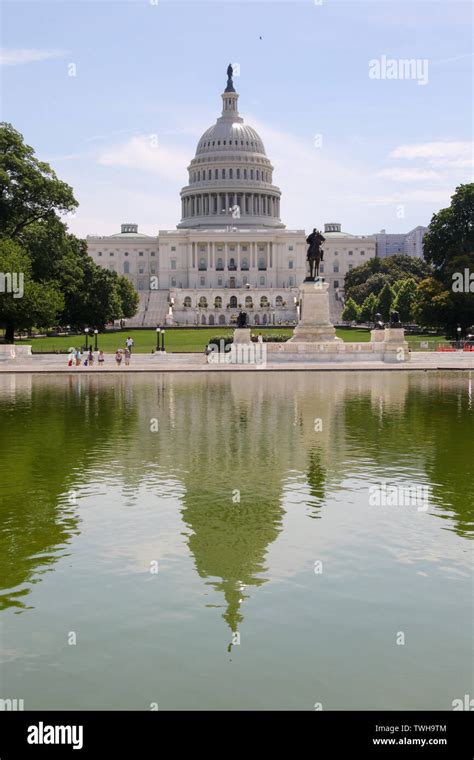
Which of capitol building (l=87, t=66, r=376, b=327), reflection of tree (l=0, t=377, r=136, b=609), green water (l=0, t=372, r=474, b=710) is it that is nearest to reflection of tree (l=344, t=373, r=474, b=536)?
green water (l=0, t=372, r=474, b=710)

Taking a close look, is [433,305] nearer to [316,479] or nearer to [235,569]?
[316,479]

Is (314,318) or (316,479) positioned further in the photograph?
(314,318)

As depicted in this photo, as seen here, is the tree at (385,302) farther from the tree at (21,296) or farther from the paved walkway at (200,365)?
the tree at (21,296)

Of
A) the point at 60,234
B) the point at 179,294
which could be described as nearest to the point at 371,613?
the point at 60,234

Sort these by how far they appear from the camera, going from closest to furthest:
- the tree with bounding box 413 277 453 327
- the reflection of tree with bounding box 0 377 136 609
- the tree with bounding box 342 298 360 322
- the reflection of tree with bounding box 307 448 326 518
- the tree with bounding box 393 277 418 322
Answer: the reflection of tree with bounding box 0 377 136 609, the reflection of tree with bounding box 307 448 326 518, the tree with bounding box 413 277 453 327, the tree with bounding box 393 277 418 322, the tree with bounding box 342 298 360 322

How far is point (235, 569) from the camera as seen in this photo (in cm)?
1126

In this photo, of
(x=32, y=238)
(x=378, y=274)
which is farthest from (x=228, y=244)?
(x=32, y=238)

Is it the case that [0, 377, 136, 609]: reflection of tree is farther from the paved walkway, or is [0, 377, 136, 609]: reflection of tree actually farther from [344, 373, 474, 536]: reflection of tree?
the paved walkway

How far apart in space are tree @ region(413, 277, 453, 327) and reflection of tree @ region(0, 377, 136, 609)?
44747 mm

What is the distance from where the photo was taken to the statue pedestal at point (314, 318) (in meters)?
57.6

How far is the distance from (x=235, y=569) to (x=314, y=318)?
4778cm

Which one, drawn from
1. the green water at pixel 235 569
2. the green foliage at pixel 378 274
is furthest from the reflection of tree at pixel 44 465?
the green foliage at pixel 378 274

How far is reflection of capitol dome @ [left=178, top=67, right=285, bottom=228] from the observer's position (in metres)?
183

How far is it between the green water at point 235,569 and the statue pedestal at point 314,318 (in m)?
34.9
